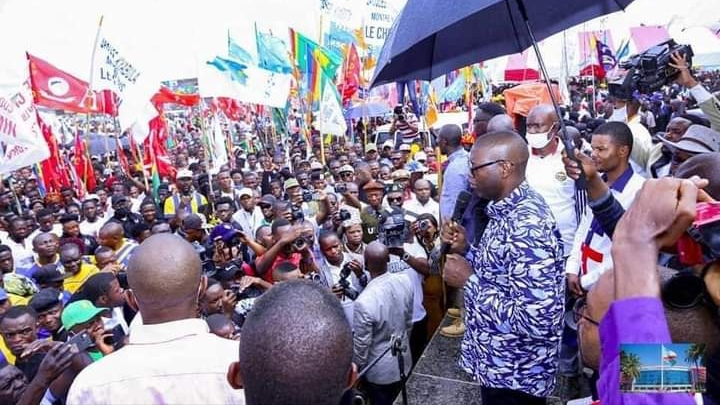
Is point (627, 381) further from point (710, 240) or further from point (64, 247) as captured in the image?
point (64, 247)

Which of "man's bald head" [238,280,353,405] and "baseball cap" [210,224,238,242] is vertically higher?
"man's bald head" [238,280,353,405]

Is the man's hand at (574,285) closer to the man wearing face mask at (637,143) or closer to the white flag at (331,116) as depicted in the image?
the man wearing face mask at (637,143)

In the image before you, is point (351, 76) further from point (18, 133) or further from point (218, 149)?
point (18, 133)

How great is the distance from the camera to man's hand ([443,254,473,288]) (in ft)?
8.63

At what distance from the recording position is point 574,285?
10.9 feet

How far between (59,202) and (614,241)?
32.5 ft

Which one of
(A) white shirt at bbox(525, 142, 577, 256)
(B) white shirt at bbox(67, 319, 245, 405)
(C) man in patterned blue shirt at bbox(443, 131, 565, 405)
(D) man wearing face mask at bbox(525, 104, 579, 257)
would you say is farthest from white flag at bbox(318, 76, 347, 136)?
(B) white shirt at bbox(67, 319, 245, 405)

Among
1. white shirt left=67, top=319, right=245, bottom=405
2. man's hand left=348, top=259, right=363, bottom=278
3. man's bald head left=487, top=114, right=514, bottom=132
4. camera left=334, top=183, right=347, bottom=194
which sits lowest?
man's hand left=348, top=259, right=363, bottom=278

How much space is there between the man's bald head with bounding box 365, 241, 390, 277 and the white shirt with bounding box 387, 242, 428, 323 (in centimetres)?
11

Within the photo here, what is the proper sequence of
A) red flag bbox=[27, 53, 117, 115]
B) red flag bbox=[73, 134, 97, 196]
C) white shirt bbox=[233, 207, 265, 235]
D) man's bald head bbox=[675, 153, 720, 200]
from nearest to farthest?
1. man's bald head bbox=[675, 153, 720, 200]
2. white shirt bbox=[233, 207, 265, 235]
3. red flag bbox=[27, 53, 117, 115]
4. red flag bbox=[73, 134, 97, 196]

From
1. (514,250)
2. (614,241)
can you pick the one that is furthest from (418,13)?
(614,241)

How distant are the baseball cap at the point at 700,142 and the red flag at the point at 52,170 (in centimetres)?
959

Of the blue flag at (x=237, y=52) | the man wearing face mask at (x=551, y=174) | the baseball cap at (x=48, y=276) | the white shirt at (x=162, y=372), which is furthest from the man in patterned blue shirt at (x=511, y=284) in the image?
the blue flag at (x=237, y=52)

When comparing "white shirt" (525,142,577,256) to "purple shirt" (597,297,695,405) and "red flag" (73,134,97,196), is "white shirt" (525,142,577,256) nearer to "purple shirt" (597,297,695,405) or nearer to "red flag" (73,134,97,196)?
"purple shirt" (597,297,695,405)
